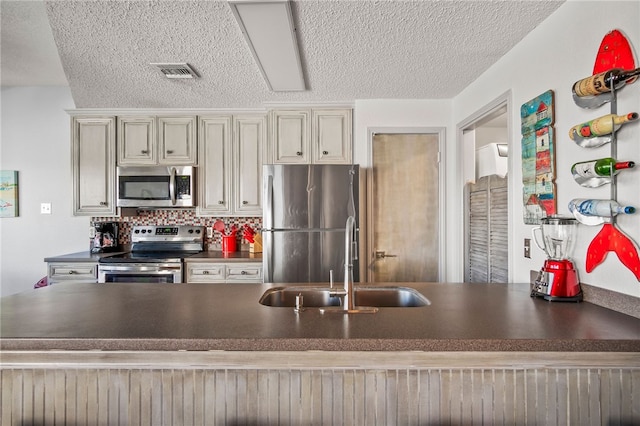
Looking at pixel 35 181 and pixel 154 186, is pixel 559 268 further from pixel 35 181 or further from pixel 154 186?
pixel 35 181

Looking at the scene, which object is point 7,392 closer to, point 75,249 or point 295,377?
point 295,377

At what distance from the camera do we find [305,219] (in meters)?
3.00

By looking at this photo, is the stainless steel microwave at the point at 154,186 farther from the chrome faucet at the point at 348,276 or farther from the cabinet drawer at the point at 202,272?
the chrome faucet at the point at 348,276

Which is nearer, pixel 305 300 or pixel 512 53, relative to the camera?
pixel 305 300

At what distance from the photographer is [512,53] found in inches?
87.2

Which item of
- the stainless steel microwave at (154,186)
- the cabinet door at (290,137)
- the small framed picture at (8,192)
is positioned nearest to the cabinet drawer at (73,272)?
the stainless steel microwave at (154,186)

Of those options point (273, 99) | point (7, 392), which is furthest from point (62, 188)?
point (7, 392)

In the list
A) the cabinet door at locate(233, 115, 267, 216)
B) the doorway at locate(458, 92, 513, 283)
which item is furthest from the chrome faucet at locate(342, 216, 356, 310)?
the cabinet door at locate(233, 115, 267, 216)

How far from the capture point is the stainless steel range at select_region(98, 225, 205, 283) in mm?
3182

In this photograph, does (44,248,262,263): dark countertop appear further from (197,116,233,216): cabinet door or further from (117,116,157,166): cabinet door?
(117,116,157,166): cabinet door

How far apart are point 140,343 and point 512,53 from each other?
251cm

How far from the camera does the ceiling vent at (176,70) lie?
2.54 metres

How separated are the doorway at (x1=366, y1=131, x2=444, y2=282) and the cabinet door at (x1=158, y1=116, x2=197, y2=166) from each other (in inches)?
72.1

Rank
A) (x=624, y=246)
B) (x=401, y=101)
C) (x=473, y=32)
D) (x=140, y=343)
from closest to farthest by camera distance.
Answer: (x=140, y=343) < (x=624, y=246) < (x=473, y=32) < (x=401, y=101)
